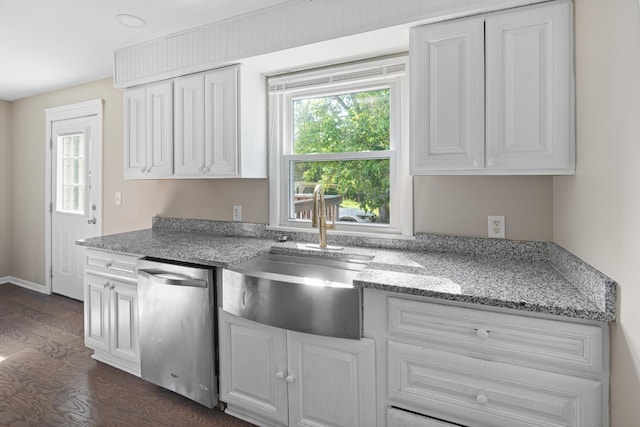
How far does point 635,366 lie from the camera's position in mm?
980

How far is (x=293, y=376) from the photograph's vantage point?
1.65 m

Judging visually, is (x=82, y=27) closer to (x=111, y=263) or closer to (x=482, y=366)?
Answer: (x=111, y=263)

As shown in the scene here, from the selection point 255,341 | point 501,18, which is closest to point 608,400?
point 255,341

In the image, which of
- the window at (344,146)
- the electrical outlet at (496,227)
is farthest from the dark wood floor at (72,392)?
the electrical outlet at (496,227)

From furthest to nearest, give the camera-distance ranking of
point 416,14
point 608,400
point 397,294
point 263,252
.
Answer: point 263,252 → point 416,14 → point 397,294 → point 608,400

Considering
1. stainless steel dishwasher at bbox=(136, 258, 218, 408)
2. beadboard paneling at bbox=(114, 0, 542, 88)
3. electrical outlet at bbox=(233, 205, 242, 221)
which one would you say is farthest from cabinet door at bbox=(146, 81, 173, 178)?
stainless steel dishwasher at bbox=(136, 258, 218, 408)

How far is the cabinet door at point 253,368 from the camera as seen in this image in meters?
1.69

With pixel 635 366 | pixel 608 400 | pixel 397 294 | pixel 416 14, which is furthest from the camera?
pixel 416 14

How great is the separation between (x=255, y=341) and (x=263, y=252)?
55 cm

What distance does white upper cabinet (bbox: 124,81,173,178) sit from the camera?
2561 millimetres

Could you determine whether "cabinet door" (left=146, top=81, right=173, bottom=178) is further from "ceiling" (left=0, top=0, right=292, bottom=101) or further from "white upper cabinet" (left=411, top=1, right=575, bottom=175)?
"white upper cabinet" (left=411, top=1, right=575, bottom=175)

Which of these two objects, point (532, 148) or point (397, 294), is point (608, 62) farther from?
point (397, 294)

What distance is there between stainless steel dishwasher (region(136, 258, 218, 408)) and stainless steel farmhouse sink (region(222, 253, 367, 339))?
0.17 meters

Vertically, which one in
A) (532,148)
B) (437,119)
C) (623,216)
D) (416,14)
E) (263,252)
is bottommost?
(263,252)
